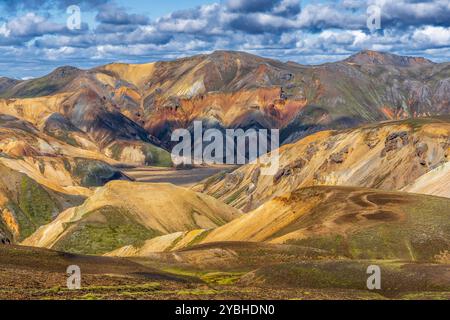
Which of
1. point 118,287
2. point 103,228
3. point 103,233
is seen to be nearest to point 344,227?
point 118,287

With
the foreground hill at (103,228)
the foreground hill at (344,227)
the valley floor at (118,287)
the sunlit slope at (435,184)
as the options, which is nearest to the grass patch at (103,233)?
the foreground hill at (103,228)

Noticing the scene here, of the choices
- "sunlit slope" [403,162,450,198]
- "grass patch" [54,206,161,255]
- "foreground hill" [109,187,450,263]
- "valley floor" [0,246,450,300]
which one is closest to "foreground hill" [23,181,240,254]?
"grass patch" [54,206,161,255]

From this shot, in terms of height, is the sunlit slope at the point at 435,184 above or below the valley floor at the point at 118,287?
below

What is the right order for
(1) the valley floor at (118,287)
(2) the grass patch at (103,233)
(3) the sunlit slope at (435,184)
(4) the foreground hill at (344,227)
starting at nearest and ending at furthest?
(1) the valley floor at (118,287) < (4) the foreground hill at (344,227) < (3) the sunlit slope at (435,184) < (2) the grass patch at (103,233)

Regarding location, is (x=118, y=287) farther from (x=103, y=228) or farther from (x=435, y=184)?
(x=435, y=184)

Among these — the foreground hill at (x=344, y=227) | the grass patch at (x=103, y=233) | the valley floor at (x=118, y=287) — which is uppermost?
the valley floor at (x=118, y=287)

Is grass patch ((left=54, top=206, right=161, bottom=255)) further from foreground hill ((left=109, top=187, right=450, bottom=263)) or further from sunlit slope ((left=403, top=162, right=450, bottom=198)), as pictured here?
sunlit slope ((left=403, top=162, right=450, bottom=198))

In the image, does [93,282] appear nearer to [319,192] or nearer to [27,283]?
[27,283]

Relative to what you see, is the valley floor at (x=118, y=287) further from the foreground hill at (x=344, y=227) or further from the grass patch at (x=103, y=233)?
the grass patch at (x=103, y=233)
